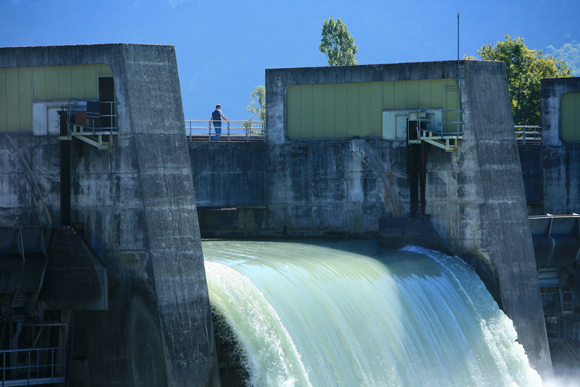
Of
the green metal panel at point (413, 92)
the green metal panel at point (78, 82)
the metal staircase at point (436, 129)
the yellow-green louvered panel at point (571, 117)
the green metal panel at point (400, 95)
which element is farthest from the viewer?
the yellow-green louvered panel at point (571, 117)

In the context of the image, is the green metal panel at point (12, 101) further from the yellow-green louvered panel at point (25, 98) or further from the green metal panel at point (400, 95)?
the green metal panel at point (400, 95)

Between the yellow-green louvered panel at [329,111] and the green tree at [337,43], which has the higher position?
the green tree at [337,43]

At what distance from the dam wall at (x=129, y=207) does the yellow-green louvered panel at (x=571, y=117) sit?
18.1 m

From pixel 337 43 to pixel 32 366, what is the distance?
49.5 metres

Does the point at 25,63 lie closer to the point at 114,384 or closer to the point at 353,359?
the point at 114,384

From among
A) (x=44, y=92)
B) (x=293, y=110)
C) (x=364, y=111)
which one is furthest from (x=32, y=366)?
(x=364, y=111)

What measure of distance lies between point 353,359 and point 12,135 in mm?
9801

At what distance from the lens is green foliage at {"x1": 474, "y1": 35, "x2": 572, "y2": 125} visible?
45844mm

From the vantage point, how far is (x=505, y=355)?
21.0m

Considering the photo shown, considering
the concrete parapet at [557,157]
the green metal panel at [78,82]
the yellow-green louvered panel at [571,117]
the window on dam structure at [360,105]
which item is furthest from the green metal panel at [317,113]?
the yellow-green louvered panel at [571,117]

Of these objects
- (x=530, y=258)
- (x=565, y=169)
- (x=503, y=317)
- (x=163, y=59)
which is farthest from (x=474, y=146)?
(x=163, y=59)

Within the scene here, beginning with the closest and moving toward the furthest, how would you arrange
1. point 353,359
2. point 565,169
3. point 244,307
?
point 244,307
point 353,359
point 565,169

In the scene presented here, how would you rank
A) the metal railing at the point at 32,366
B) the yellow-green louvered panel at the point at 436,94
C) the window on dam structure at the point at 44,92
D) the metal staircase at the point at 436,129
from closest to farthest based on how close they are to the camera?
the metal railing at the point at 32,366 < the window on dam structure at the point at 44,92 < the metal staircase at the point at 436,129 < the yellow-green louvered panel at the point at 436,94

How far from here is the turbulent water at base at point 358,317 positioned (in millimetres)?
14688
